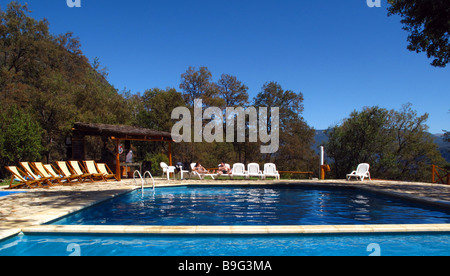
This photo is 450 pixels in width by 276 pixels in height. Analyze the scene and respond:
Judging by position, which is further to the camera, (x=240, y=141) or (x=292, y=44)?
(x=240, y=141)

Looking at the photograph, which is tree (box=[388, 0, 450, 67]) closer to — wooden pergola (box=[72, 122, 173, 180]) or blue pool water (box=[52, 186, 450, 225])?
blue pool water (box=[52, 186, 450, 225])

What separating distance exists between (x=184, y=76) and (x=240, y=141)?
28.5ft

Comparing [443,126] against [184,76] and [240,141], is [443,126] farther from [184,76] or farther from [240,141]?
[184,76]

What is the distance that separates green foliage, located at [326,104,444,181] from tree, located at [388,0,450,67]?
11516 mm

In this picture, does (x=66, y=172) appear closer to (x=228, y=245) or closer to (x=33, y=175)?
(x=33, y=175)

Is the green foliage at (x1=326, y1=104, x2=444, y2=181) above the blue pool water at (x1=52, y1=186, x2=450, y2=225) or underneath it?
above

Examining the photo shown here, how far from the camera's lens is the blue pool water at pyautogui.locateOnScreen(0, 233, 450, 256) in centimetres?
390

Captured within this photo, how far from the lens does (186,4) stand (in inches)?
721

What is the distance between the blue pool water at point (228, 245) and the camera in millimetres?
3898

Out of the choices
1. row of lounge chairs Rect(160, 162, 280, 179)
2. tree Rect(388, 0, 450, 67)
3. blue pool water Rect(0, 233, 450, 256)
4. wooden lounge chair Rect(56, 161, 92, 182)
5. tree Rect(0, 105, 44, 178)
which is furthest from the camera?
tree Rect(0, 105, 44, 178)

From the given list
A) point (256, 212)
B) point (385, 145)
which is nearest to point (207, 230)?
point (256, 212)

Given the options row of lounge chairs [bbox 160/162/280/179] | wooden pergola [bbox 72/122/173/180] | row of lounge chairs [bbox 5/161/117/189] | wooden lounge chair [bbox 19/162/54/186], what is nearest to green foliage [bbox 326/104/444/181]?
row of lounge chairs [bbox 160/162/280/179]

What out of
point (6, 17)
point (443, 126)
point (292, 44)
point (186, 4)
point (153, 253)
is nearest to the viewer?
point (153, 253)

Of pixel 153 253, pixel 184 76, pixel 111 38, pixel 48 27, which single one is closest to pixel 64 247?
pixel 153 253
